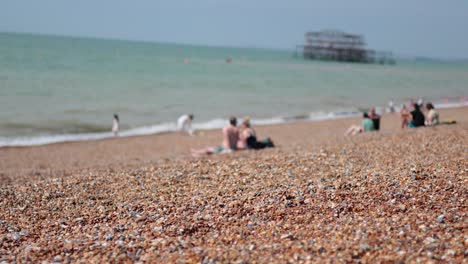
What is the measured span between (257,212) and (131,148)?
383 inches

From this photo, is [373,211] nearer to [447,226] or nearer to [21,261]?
[447,226]

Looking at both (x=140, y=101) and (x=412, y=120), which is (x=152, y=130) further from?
(x=412, y=120)

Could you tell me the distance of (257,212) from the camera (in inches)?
187

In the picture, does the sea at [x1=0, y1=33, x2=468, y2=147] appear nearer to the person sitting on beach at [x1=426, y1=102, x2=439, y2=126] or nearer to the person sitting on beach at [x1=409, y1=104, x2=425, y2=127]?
the person sitting on beach at [x1=409, y1=104, x2=425, y2=127]

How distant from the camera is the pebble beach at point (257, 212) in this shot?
3.76 meters

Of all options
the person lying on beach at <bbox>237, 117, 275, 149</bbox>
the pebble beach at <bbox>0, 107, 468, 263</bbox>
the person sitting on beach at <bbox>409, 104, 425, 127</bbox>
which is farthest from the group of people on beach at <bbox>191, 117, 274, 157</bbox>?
the person sitting on beach at <bbox>409, 104, 425, 127</bbox>

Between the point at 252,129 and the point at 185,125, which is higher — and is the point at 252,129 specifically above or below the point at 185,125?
above

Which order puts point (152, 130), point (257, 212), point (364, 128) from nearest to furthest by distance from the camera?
point (257, 212), point (364, 128), point (152, 130)

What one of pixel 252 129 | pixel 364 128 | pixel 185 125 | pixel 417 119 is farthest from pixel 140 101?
pixel 417 119

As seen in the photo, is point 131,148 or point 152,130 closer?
point 131,148

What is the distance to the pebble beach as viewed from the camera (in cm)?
376

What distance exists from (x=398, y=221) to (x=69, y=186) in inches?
169

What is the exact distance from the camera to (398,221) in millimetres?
4184

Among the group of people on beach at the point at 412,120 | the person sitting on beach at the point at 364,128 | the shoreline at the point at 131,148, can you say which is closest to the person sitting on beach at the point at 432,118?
the group of people on beach at the point at 412,120
